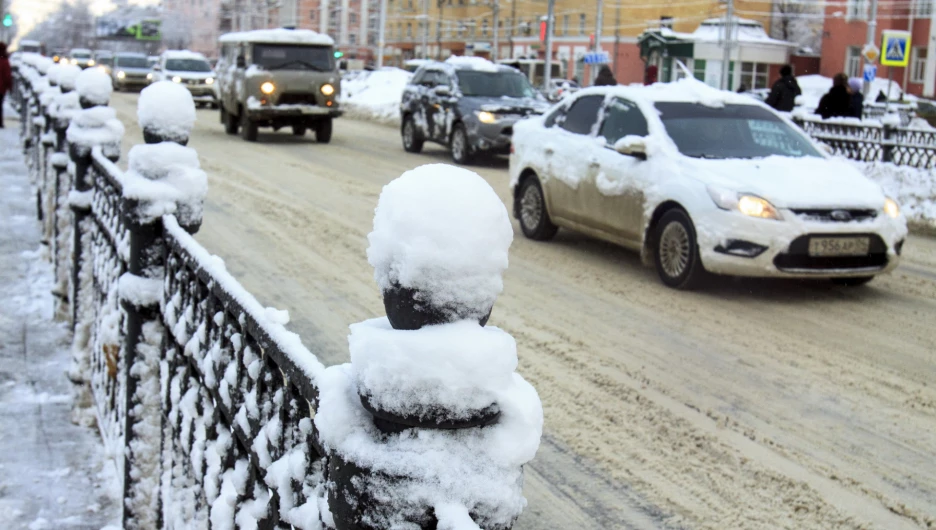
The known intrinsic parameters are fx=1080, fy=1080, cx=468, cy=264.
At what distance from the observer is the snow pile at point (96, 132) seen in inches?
233

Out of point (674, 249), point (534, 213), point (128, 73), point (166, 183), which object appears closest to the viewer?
point (166, 183)

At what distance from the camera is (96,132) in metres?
5.93

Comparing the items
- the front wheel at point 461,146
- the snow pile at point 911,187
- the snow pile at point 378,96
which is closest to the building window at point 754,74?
the snow pile at point 378,96

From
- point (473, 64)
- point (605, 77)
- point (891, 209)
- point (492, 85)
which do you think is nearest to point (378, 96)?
point (605, 77)

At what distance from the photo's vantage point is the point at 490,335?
1558 mm

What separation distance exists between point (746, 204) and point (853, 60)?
56.1m

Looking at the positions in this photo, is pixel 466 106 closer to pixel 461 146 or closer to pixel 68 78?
pixel 461 146

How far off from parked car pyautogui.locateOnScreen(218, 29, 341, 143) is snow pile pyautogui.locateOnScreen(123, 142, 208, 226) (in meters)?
17.1

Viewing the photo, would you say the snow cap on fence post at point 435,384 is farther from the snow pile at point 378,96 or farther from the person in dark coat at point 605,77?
the snow pile at point 378,96

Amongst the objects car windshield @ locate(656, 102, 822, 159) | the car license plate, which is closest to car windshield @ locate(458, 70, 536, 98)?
car windshield @ locate(656, 102, 822, 159)

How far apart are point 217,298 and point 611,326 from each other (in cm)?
454

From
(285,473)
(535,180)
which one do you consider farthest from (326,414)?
(535,180)

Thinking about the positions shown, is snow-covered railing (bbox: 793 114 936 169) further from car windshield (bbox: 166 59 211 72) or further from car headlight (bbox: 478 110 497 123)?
car windshield (bbox: 166 59 211 72)

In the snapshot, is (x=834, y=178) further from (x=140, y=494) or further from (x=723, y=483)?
(x=140, y=494)
